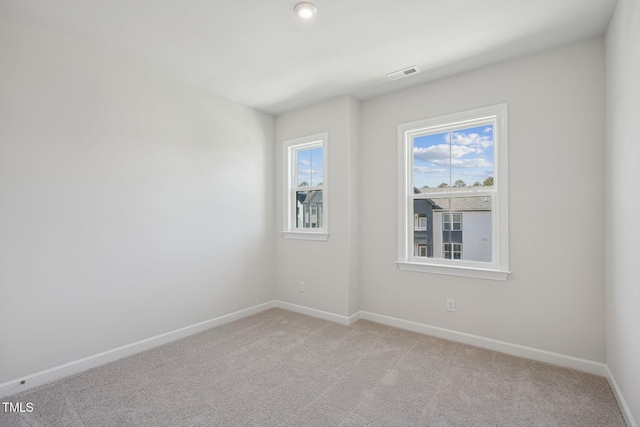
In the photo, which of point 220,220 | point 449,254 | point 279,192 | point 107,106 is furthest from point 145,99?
point 449,254

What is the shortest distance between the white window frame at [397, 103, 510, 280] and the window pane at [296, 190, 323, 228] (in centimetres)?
106

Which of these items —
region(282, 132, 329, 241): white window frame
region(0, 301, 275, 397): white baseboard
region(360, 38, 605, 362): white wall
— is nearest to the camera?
region(0, 301, 275, 397): white baseboard

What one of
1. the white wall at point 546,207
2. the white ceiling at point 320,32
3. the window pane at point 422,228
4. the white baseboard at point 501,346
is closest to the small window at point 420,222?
the window pane at point 422,228

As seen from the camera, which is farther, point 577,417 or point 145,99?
point 145,99

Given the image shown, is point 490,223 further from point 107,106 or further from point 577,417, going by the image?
point 107,106

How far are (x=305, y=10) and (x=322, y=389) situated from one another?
8.72 feet

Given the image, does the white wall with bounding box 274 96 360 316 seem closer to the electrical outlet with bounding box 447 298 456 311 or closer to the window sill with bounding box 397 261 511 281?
the window sill with bounding box 397 261 511 281

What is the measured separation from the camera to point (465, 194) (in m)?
3.09

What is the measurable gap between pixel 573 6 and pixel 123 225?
12.5ft

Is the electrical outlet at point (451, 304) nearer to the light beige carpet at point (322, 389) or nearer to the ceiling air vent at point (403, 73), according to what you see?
the light beige carpet at point (322, 389)

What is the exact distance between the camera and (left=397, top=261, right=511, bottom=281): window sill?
285 centimetres

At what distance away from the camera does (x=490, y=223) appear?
9.72ft

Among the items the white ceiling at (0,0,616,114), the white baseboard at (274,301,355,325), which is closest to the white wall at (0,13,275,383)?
the white ceiling at (0,0,616,114)

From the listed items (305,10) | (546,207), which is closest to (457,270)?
(546,207)
